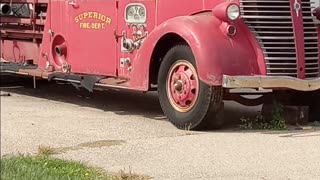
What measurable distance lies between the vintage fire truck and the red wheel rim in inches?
0.5

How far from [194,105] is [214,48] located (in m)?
0.79

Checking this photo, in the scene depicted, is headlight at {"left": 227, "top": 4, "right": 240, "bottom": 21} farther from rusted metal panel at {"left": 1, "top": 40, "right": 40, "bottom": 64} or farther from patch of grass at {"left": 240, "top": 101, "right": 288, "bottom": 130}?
rusted metal panel at {"left": 1, "top": 40, "right": 40, "bottom": 64}

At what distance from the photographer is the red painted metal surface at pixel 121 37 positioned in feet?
26.5

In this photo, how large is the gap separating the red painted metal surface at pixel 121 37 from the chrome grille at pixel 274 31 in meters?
0.07

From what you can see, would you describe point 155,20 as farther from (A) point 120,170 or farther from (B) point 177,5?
(A) point 120,170

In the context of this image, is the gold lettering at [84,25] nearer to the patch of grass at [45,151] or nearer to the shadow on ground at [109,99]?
the shadow on ground at [109,99]

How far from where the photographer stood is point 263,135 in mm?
8109

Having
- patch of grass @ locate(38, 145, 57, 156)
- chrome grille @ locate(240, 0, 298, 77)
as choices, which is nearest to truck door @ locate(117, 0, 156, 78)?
chrome grille @ locate(240, 0, 298, 77)

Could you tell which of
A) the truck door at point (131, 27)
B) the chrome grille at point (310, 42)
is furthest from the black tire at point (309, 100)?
the truck door at point (131, 27)

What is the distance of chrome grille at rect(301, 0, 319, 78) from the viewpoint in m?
8.44

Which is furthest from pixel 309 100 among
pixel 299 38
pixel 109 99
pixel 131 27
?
pixel 109 99

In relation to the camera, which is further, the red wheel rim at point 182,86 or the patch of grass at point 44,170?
the red wheel rim at point 182,86

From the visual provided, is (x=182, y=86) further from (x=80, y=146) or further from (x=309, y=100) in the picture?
(x=309, y=100)

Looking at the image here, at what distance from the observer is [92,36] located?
32.9 feet
